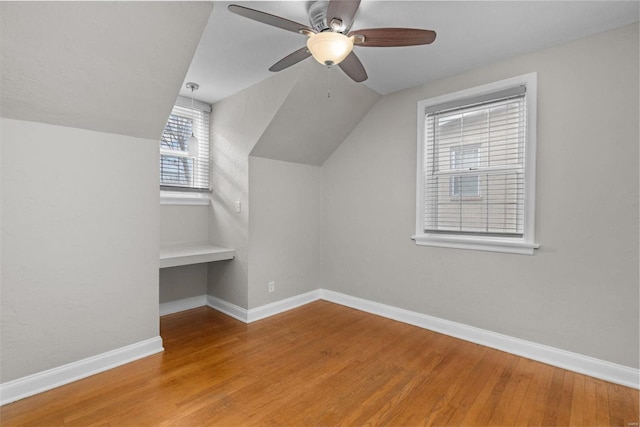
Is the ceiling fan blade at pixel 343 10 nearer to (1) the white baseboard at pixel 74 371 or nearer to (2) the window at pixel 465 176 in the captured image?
(2) the window at pixel 465 176

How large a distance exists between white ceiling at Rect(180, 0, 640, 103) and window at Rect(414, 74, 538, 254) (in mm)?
331

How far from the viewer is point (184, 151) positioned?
3.62 m

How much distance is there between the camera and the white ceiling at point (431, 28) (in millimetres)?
1940

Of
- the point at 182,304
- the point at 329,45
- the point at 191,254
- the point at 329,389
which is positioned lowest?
the point at 329,389

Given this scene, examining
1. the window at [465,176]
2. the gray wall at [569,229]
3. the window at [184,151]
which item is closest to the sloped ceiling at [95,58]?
the window at [184,151]

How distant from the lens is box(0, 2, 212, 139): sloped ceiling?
5.42 ft

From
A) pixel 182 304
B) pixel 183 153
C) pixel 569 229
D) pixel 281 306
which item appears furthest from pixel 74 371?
pixel 569 229

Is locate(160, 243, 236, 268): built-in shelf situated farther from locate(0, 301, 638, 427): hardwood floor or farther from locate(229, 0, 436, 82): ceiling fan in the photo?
locate(229, 0, 436, 82): ceiling fan

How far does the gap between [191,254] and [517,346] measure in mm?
3077

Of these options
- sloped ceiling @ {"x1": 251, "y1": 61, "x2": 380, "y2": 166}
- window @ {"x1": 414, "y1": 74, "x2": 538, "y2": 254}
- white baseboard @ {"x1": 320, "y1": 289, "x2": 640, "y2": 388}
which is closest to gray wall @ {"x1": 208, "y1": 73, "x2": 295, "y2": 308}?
sloped ceiling @ {"x1": 251, "y1": 61, "x2": 380, "y2": 166}

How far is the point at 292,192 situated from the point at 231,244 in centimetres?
95

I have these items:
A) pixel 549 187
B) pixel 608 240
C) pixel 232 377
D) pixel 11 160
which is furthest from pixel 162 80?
pixel 608 240

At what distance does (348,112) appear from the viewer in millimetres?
3410

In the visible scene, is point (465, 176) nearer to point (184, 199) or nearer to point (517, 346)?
point (517, 346)
